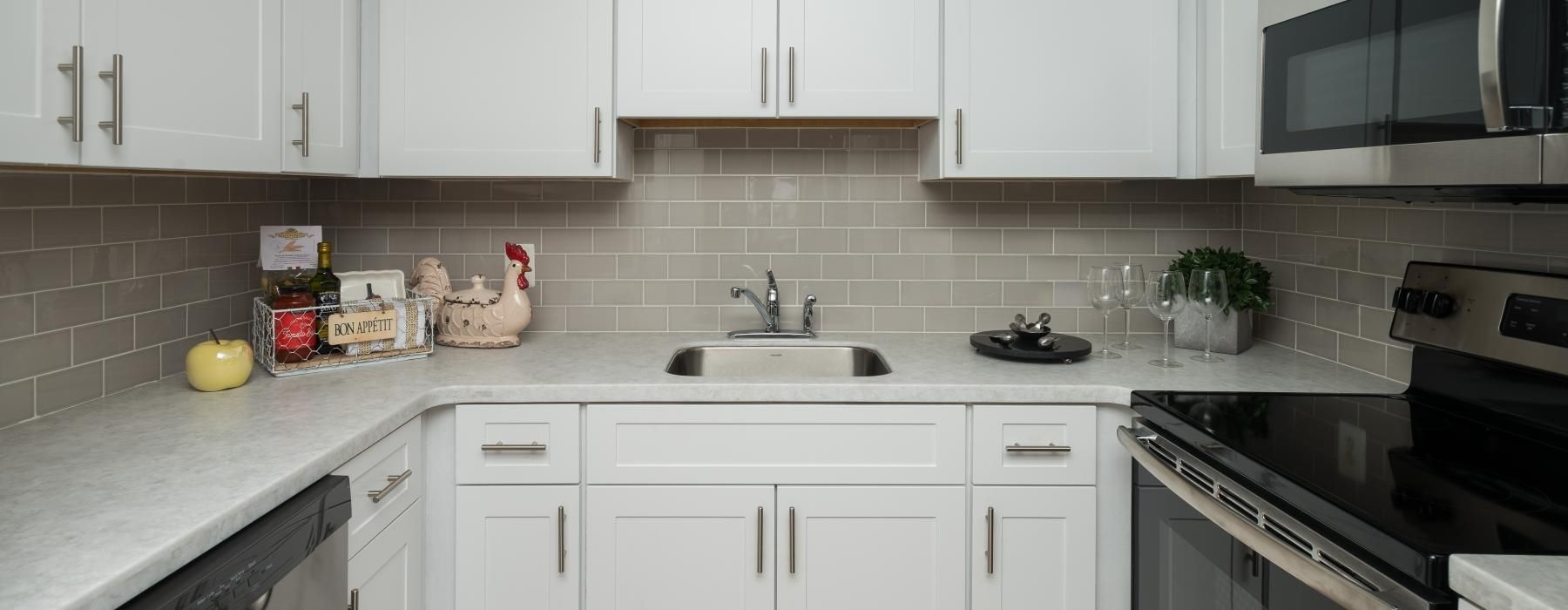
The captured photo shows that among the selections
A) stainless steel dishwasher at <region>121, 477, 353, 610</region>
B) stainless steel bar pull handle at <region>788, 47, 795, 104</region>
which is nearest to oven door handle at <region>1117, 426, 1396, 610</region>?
stainless steel bar pull handle at <region>788, 47, 795, 104</region>

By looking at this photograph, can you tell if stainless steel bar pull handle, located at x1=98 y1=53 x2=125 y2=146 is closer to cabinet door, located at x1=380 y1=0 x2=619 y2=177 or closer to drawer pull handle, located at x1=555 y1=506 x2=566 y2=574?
cabinet door, located at x1=380 y1=0 x2=619 y2=177

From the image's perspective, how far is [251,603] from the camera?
1.22 metres

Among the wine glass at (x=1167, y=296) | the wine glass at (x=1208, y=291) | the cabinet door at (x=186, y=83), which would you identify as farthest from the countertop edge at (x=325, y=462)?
the cabinet door at (x=186, y=83)

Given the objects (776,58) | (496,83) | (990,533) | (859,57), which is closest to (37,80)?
(496,83)

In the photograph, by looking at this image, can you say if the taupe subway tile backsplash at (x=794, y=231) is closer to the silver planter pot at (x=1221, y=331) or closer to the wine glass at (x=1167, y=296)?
the silver planter pot at (x=1221, y=331)

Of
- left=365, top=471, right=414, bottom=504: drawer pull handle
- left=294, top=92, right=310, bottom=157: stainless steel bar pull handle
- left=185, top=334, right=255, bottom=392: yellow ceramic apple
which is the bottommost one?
left=365, top=471, right=414, bottom=504: drawer pull handle

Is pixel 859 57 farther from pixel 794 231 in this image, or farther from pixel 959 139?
pixel 794 231

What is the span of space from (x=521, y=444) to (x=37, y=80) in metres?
1.06

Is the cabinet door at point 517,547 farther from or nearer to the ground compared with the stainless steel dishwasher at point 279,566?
nearer to the ground

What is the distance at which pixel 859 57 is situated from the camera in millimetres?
2332

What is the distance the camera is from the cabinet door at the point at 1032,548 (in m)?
2.05

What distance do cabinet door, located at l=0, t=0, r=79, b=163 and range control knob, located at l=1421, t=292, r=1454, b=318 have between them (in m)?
2.31

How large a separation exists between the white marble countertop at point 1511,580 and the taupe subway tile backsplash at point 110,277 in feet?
7.00

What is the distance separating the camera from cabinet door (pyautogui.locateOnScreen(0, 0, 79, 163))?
122 centimetres
